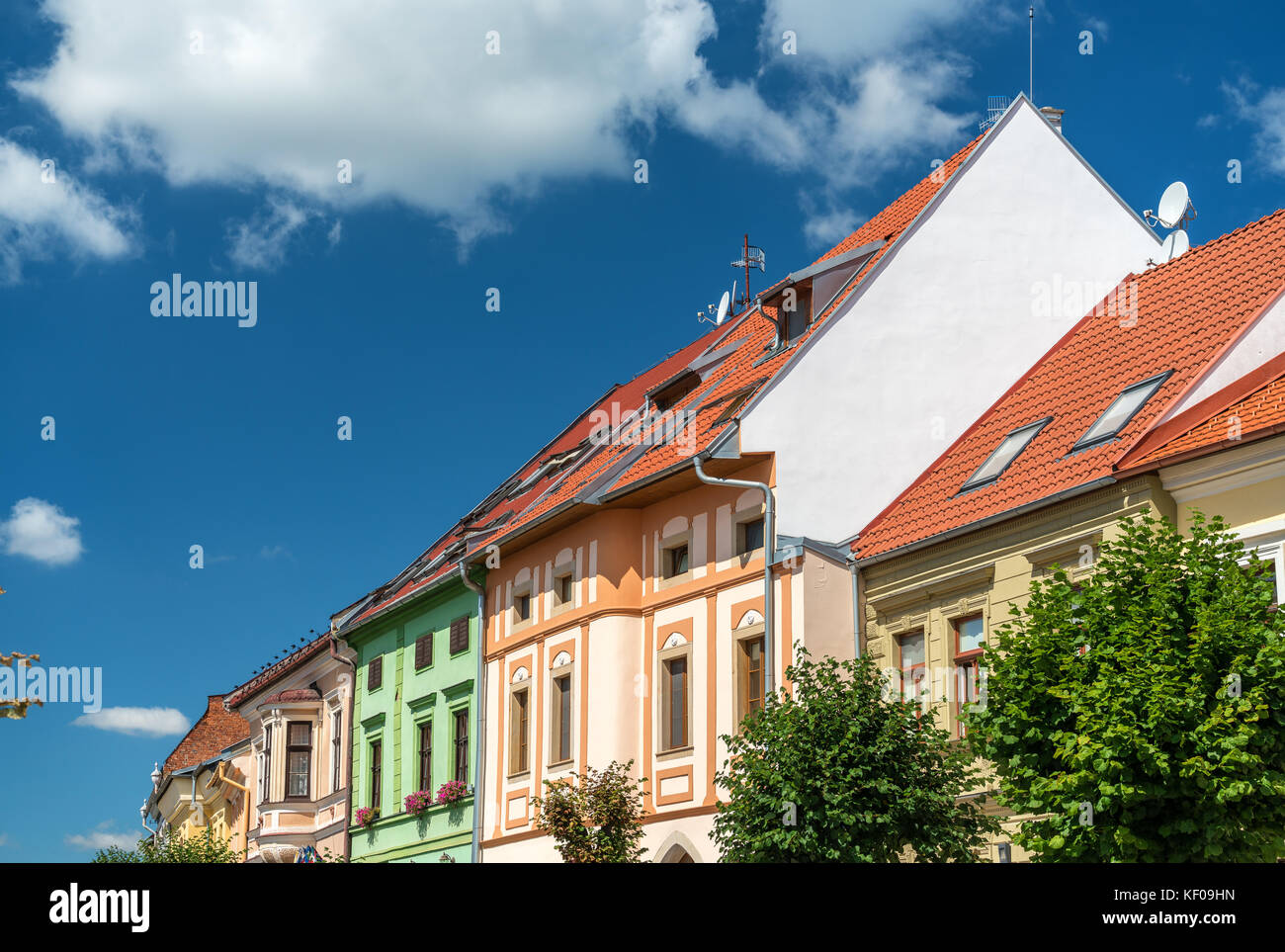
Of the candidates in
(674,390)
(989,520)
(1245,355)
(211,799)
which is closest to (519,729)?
(674,390)

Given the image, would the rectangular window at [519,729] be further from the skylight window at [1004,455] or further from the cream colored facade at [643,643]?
the skylight window at [1004,455]

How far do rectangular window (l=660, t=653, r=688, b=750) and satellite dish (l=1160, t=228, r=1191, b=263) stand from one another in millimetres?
10625

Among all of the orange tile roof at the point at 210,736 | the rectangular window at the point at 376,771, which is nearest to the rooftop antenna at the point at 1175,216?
the rectangular window at the point at 376,771

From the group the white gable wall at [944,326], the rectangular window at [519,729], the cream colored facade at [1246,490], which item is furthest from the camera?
the rectangular window at [519,729]

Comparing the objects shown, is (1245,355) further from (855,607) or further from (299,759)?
(299,759)

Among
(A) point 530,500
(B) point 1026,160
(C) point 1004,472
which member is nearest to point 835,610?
(C) point 1004,472

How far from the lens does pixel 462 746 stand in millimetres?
34562

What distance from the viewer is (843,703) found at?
1988 centimetres

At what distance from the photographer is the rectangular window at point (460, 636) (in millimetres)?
34969

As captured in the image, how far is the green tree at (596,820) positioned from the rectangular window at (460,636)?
25.7 feet

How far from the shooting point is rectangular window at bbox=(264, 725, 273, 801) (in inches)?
1754

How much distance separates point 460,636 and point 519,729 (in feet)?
11.3

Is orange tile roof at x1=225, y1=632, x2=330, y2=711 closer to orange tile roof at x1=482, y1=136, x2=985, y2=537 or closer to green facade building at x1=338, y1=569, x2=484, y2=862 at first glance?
green facade building at x1=338, y1=569, x2=484, y2=862

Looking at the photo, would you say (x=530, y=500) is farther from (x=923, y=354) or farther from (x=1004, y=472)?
(x=1004, y=472)
